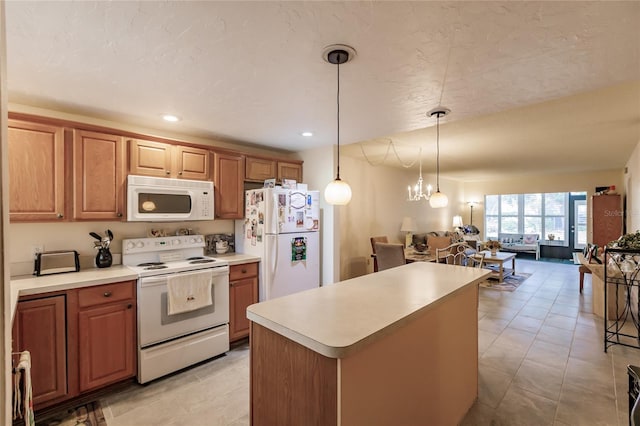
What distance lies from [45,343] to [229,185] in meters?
2.06

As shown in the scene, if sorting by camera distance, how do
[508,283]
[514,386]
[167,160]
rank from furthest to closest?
[508,283] < [167,160] < [514,386]

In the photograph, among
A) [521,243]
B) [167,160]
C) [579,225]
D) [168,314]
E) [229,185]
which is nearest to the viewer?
[168,314]

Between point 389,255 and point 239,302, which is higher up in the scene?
point 389,255

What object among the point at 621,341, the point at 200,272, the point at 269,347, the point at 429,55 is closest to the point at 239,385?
the point at 200,272

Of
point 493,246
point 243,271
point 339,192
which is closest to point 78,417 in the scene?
point 243,271

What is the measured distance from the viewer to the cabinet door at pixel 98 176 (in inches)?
96.8

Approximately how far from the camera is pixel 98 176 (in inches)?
101

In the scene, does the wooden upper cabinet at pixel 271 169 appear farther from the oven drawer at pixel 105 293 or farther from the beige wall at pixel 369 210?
the oven drawer at pixel 105 293

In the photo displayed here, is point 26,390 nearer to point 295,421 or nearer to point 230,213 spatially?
point 295,421

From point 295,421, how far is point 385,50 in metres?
1.96

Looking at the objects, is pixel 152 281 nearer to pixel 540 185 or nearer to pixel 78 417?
pixel 78 417

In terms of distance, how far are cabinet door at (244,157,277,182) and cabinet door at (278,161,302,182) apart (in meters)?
0.10

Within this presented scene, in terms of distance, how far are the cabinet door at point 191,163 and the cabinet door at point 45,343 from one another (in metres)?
1.51

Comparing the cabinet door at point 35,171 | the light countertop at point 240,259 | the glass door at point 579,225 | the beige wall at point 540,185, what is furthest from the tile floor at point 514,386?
the glass door at point 579,225
